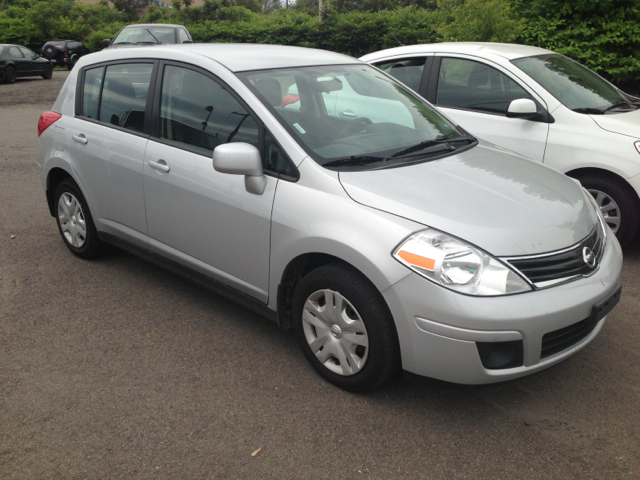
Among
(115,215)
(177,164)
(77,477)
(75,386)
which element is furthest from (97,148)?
(77,477)

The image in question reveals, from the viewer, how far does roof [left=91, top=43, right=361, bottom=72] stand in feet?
12.4

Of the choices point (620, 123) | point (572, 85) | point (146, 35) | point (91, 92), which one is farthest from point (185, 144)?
point (146, 35)

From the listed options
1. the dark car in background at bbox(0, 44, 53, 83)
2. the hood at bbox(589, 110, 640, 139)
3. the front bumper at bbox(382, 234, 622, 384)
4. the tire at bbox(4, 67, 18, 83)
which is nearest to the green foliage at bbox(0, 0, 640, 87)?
the hood at bbox(589, 110, 640, 139)

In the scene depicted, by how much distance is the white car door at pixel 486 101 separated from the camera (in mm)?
5293

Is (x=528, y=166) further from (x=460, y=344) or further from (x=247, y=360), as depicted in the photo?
(x=247, y=360)

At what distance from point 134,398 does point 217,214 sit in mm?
1131

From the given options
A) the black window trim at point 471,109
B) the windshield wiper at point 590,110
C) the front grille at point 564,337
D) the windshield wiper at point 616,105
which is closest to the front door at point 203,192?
the front grille at point 564,337

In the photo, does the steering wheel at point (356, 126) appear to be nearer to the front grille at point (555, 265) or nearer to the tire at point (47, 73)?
the front grille at point (555, 265)

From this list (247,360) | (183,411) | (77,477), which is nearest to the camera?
(77,477)

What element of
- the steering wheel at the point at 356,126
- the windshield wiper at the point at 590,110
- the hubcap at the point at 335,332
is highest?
the steering wheel at the point at 356,126

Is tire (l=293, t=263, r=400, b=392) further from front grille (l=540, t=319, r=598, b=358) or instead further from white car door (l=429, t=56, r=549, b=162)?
white car door (l=429, t=56, r=549, b=162)

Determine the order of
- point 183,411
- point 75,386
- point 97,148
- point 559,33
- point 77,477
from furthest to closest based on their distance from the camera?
point 559,33, point 97,148, point 75,386, point 183,411, point 77,477

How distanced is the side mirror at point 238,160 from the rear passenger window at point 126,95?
117cm

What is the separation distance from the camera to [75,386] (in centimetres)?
328
